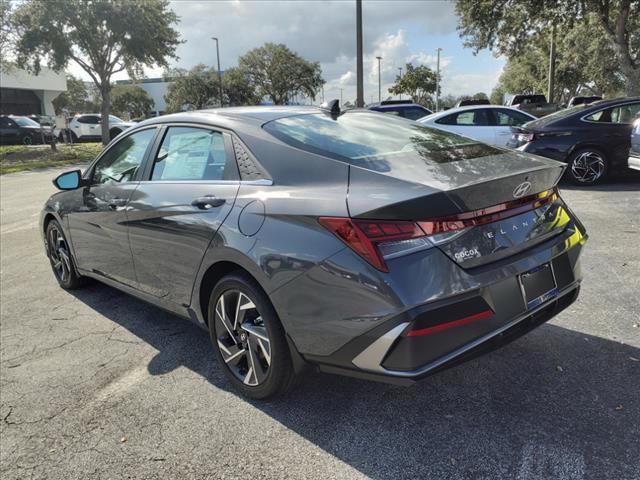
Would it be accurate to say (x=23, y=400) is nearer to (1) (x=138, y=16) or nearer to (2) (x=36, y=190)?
(2) (x=36, y=190)

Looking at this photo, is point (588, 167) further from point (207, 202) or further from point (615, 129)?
point (207, 202)

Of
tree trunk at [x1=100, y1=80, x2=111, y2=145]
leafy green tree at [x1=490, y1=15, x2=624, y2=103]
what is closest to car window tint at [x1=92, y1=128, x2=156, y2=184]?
leafy green tree at [x1=490, y1=15, x2=624, y2=103]

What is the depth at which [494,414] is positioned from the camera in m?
2.65

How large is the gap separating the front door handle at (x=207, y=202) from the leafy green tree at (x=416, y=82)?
170 ft

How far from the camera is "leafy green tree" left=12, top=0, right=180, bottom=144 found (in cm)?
2232

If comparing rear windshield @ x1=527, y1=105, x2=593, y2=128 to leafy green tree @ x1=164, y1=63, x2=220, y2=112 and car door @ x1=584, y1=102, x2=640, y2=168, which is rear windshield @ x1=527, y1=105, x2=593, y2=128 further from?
leafy green tree @ x1=164, y1=63, x2=220, y2=112

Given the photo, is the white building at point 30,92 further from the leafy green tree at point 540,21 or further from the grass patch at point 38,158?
the leafy green tree at point 540,21

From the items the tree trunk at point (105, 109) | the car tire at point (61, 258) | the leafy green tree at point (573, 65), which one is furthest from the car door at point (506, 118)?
→ the tree trunk at point (105, 109)

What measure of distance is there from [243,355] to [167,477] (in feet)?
2.53

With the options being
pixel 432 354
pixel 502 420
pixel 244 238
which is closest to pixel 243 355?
pixel 244 238

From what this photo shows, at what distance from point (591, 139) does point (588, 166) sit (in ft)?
1.50

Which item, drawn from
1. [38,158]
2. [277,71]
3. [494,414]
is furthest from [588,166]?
[277,71]

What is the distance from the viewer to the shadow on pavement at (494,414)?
2.29 metres

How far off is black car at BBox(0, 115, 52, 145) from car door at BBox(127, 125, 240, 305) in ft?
95.3
